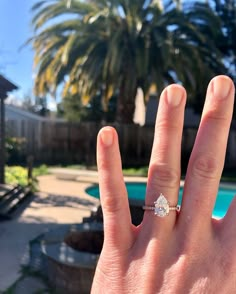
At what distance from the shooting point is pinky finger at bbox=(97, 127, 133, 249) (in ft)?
3.35

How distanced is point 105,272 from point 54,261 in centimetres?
276

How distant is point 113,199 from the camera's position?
104 centimetres

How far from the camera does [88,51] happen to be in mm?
12789

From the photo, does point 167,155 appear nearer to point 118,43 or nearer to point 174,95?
point 174,95

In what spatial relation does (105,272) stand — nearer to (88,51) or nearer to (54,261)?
(54,261)

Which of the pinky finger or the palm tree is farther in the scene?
the palm tree

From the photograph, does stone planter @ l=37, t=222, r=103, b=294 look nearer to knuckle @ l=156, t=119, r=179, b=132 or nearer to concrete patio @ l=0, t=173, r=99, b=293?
concrete patio @ l=0, t=173, r=99, b=293

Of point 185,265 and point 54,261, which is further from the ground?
point 185,265

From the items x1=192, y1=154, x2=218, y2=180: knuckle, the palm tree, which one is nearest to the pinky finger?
x1=192, y1=154, x2=218, y2=180: knuckle

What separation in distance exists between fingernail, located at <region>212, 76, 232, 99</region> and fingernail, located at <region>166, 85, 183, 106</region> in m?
0.09

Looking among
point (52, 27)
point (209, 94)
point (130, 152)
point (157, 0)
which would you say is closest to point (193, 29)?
point (157, 0)

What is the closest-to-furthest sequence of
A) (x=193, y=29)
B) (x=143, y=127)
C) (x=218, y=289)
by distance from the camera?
(x=218, y=289)
(x=193, y=29)
(x=143, y=127)

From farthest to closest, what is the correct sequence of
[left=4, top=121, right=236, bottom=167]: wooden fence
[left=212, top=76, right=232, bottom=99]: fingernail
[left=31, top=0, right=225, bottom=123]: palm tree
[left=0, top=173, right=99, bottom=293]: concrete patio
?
[left=4, top=121, right=236, bottom=167]: wooden fence → [left=31, top=0, right=225, bottom=123]: palm tree → [left=0, top=173, right=99, bottom=293]: concrete patio → [left=212, top=76, right=232, bottom=99]: fingernail

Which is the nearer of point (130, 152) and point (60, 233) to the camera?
point (60, 233)
